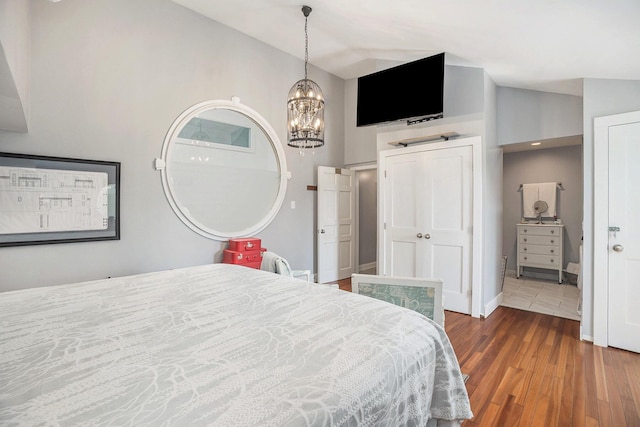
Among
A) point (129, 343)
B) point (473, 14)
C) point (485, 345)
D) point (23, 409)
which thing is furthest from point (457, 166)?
point (23, 409)

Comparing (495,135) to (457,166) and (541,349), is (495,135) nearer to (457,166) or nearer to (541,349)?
(457,166)

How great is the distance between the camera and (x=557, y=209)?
16.6 ft

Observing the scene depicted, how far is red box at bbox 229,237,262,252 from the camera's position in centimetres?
356

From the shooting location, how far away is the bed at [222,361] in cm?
68

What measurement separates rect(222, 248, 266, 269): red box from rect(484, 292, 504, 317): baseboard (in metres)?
2.82

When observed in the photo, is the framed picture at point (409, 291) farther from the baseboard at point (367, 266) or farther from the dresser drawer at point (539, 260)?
the dresser drawer at point (539, 260)

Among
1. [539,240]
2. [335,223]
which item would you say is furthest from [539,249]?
[335,223]

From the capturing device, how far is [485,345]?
9.05ft

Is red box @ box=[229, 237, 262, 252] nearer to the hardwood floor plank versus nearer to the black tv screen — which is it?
the black tv screen

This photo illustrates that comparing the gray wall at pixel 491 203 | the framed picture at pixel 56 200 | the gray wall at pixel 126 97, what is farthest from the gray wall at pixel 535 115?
the framed picture at pixel 56 200

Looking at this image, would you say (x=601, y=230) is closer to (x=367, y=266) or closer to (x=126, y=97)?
(x=367, y=266)

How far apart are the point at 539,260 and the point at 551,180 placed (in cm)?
140

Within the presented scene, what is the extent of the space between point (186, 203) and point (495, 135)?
3.96 metres

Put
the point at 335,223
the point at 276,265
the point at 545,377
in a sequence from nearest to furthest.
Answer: the point at 545,377 → the point at 276,265 → the point at 335,223
